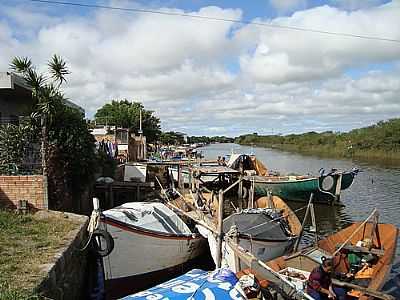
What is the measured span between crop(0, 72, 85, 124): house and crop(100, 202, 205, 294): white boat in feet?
17.4

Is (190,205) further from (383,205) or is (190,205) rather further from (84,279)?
(383,205)

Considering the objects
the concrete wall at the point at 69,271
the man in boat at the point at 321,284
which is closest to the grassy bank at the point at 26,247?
the concrete wall at the point at 69,271

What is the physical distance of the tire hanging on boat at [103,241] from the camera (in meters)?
10.0

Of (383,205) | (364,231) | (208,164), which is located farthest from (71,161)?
(383,205)

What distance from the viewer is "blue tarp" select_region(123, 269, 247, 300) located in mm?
6602

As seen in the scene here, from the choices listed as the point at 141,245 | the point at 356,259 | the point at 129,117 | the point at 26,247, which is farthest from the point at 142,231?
the point at 129,117

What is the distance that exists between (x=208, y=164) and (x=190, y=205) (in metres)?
12.2

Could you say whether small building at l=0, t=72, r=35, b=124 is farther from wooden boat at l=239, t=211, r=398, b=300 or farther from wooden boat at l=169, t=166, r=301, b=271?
wooden boat at l=239, t=211, r=398, b=300

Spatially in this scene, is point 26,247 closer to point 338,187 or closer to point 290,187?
point 290,187

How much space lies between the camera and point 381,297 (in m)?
8.14

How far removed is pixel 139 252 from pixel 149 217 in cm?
122

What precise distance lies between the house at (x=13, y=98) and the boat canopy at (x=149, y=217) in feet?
16.0

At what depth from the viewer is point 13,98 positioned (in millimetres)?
17062

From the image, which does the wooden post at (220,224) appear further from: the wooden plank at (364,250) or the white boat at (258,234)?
the wooden plank at (364,250)
